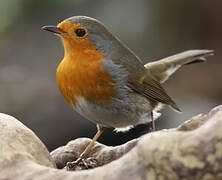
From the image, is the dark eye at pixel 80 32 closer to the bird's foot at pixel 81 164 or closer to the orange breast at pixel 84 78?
the orange breast at pixel 84 78

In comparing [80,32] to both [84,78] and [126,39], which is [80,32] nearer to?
[84,78]

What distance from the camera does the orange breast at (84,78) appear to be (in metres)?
4.28

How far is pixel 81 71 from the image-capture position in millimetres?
4316

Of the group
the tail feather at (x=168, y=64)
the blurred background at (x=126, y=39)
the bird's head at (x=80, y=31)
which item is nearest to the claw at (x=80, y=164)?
the bird's head at (x=80, y=31)

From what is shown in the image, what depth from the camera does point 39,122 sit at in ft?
26.7

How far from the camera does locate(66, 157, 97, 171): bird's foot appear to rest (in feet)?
12.8

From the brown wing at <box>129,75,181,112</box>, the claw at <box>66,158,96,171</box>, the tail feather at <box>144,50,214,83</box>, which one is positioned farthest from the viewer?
the tail feather at <box>144,50,214,83</box>

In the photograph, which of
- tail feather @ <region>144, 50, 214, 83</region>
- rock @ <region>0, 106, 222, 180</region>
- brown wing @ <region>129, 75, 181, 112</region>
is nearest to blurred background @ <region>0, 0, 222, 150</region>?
tail feather @ <region>144, 50, 214, 83</region>

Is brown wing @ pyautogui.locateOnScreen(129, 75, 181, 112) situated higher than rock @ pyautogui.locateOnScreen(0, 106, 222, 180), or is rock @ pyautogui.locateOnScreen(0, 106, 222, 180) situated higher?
rock @ pyautogui.locateOnScreen(0, 106, 222, 180)

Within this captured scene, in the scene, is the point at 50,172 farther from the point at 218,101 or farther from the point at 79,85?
the point at 218,101

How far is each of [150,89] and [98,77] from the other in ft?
2.98

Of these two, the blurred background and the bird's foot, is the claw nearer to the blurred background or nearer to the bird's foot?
the bird's foot

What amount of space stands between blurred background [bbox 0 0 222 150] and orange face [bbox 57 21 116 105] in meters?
4.19

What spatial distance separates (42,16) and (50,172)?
8.74 meters
